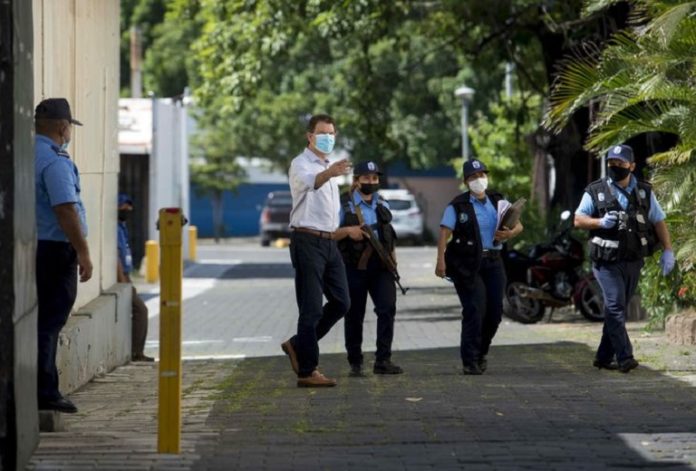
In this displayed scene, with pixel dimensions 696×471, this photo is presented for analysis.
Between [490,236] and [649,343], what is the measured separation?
3602 mm

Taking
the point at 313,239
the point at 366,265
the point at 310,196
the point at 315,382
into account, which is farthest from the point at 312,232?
the point at 366,265

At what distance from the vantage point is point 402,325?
22.8 m

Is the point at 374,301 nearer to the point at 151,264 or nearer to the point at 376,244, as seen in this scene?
the point at 376,244

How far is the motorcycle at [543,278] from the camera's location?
71.8 feet

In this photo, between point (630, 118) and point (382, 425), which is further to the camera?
point (630, 118)

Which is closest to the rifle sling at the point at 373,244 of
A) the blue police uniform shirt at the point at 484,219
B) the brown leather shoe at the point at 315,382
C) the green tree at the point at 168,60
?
the blue police uniform shirt at the point at 484,219

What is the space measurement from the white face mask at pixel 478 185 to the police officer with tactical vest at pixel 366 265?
26.2 inches

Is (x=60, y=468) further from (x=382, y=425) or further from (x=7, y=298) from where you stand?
(x=382, y=425)

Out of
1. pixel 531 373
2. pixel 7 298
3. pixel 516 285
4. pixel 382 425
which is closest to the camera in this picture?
pixel 7 298

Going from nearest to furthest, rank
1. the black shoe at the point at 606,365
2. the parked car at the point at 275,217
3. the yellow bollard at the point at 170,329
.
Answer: the yellow bollard at the point at 170,329, the black shoe at the point at 606,365, the parked car at the point at 275,217

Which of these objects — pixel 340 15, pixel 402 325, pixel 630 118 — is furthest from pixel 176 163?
pixel 630 118

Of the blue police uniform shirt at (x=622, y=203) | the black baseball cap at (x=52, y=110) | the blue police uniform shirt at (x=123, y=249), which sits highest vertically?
the black baseball cap at (x=52, y=110)

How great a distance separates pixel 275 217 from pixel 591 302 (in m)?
36.9

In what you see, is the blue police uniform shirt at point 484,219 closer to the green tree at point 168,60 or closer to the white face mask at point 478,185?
the white face mask at point 478,185
